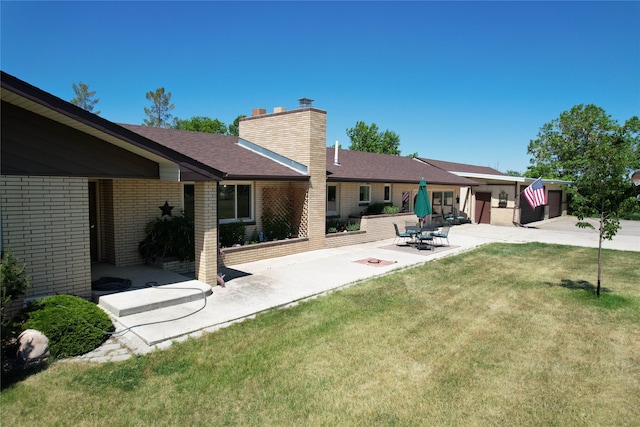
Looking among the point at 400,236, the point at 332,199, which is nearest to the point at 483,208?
the point at 400,236

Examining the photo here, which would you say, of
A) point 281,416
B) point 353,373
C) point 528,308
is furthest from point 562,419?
point 528,308

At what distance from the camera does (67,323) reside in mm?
5977

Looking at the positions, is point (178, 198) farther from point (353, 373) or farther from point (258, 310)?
point (353, 373)

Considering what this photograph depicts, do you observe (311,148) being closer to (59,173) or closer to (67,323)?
(59,173)

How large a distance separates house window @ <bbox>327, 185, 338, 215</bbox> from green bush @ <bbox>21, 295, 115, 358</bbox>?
1256 centimetres

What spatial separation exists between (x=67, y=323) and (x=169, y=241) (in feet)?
15.9

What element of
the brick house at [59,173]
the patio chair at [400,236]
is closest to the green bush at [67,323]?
the brick house at [59,173]

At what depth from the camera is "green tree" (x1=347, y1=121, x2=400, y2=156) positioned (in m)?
60.3

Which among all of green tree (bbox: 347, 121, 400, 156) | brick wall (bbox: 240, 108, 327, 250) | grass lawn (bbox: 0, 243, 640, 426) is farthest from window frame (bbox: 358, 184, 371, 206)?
green tree (bbox: 347, 121, 400, 156)

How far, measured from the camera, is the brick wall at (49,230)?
680cm

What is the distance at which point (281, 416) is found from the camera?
4.52 meters

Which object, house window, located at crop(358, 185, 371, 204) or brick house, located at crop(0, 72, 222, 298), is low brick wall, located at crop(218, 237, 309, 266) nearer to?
brick house, located at crop(0, 72, 222, 298)

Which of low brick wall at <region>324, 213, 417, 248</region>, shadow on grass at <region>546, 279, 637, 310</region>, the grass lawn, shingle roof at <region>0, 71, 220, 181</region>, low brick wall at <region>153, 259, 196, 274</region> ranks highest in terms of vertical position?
shingle roof at <region>0, 71, 220, 181</region>

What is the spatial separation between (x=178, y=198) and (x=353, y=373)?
8390 millimetres
